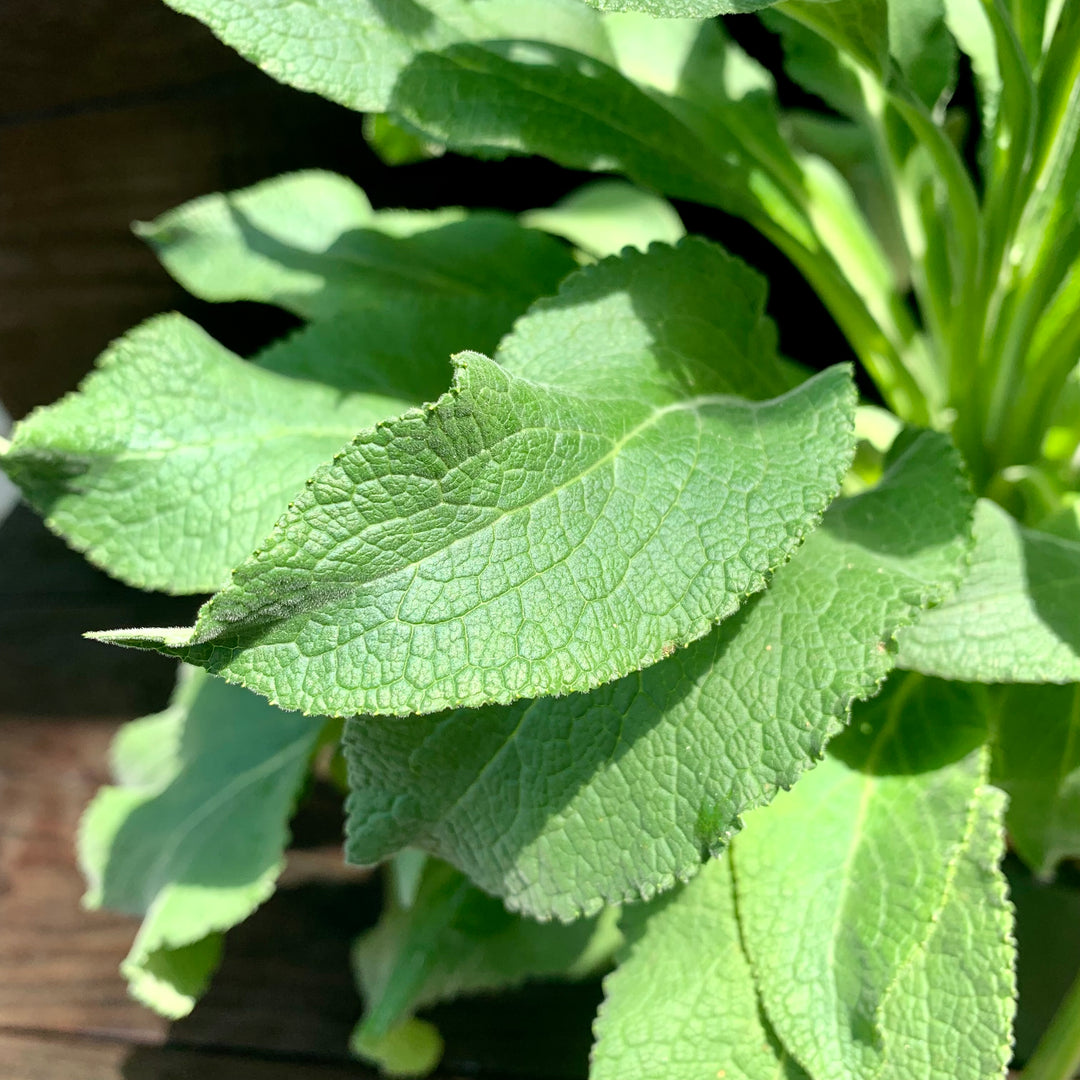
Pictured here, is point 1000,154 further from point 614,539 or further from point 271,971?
point 271,971

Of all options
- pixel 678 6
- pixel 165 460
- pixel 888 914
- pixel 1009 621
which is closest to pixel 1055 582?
pixel 1009 621

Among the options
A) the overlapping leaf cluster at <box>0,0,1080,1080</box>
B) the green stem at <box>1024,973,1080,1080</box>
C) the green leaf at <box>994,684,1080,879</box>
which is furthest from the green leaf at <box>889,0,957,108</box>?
the green stem at <box>1024,973,1080,1080</box>

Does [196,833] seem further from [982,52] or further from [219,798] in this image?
[982,52]

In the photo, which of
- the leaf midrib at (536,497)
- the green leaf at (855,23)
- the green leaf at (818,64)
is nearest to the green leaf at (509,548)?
the leaf midrib at (536,497)

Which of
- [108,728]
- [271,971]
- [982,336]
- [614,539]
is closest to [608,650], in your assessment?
[614,539]

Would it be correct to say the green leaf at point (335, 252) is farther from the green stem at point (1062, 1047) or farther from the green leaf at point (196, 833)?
the green stem at point (1062, 1047)

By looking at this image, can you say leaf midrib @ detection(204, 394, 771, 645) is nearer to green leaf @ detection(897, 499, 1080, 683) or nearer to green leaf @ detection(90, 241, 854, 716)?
green leaf @ detection(90, 241, 854, 716)
